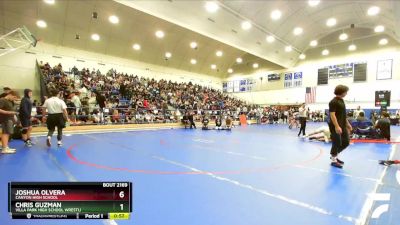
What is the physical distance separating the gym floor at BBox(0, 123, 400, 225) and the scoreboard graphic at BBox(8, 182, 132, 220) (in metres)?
1.06

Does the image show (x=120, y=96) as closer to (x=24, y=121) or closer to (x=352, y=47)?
(x=24, y=121)

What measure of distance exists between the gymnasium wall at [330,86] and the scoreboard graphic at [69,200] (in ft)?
96.0

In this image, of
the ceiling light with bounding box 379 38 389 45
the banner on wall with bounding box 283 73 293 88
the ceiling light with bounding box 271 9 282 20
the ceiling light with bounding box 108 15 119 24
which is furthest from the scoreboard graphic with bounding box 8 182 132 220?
the banner on wall with bounding box 283 73 293 88

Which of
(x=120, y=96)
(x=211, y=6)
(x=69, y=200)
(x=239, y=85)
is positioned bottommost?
(x=69, y=200)

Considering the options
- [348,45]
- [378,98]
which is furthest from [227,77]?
[378,98]

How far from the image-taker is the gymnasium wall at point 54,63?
1753cm

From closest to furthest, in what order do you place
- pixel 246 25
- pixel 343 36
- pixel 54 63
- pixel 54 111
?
pixel 54 111
pixel 246 25
pixel 54 63
pixel 343 36

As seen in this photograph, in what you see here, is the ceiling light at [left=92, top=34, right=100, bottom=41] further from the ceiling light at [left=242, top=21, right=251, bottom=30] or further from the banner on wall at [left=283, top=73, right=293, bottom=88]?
the banner on wall at [left=283, top=73, right=293, bottom=88]

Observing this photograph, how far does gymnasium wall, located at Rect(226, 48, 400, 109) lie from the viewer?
76.9 ft

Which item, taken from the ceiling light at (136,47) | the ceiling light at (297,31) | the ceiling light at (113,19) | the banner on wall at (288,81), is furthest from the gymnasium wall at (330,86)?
the ceiling light at (113,19)

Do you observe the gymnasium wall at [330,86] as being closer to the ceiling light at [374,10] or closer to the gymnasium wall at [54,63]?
the ceiling light at [374,10]

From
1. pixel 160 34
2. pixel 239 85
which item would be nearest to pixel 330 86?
pixel 239 85

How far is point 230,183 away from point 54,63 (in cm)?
2098

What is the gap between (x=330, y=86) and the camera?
27.2 metres
